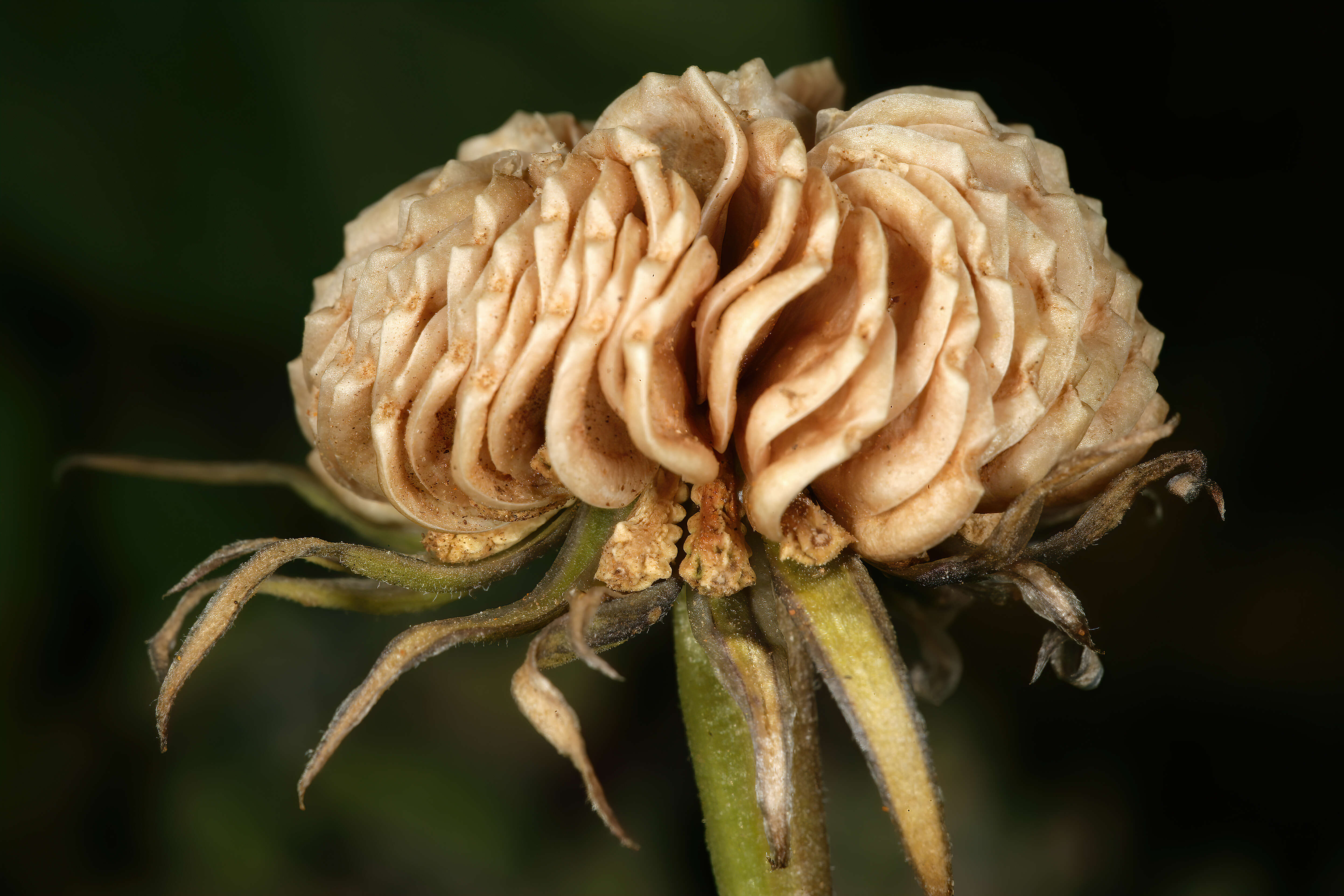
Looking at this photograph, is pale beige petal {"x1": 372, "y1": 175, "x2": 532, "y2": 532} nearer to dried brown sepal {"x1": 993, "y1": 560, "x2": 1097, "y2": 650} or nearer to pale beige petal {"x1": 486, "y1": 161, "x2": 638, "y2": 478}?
pale beige petal {"x1": 486, "y1": 161, "x2": 638, "y2": 478}

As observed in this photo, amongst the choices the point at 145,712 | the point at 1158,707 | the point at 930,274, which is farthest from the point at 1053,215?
the point at 145,712

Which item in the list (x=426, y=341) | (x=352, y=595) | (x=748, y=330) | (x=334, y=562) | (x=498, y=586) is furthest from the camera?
(x=498, y=586)

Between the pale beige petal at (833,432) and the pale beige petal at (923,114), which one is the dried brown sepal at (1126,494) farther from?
the pale beige petal at (923,114)

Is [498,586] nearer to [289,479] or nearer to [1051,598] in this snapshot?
[289,479]

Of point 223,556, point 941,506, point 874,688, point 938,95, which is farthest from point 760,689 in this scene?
point 938,95

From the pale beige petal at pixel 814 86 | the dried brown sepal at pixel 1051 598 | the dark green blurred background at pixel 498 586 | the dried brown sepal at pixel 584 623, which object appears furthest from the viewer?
the dark green blurred background at pixel 498 586

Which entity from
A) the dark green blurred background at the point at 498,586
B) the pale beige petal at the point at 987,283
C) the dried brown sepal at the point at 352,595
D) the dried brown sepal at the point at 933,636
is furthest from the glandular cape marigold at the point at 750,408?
the dark green blurred background at the point at 498,586
